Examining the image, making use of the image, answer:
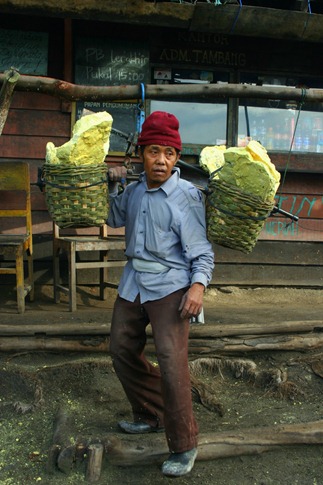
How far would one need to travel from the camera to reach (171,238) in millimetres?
2869

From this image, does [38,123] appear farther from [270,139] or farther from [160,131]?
[160,131]

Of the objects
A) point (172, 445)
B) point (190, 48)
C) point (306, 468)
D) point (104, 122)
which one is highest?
point (190, 48)

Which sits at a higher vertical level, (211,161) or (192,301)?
(211,161)

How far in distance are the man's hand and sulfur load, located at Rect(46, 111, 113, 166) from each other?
807 mm

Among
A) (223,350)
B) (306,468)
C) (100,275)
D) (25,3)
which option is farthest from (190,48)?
(306,468)

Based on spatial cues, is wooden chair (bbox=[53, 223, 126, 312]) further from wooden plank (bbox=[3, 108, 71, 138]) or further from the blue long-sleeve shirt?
the blue long-sleeve shirt

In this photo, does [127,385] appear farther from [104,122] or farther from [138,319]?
[104,122]

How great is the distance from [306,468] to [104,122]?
2288 mm

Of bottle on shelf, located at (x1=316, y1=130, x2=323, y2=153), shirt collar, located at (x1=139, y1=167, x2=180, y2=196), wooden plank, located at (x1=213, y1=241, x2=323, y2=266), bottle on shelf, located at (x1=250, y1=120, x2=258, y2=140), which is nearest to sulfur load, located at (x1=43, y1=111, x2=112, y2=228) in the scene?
shirt collar, located at (x1=139, y1=167, x2=180, y2=196)

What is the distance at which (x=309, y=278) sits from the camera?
21.0ft

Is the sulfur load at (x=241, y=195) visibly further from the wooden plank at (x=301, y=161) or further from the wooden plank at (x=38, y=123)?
the wooden plank at (x=301, y=161)

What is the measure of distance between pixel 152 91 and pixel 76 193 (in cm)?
86

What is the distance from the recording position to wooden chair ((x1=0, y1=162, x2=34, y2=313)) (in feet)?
15.5

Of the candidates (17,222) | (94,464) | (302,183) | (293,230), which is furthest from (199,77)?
(94,464)
